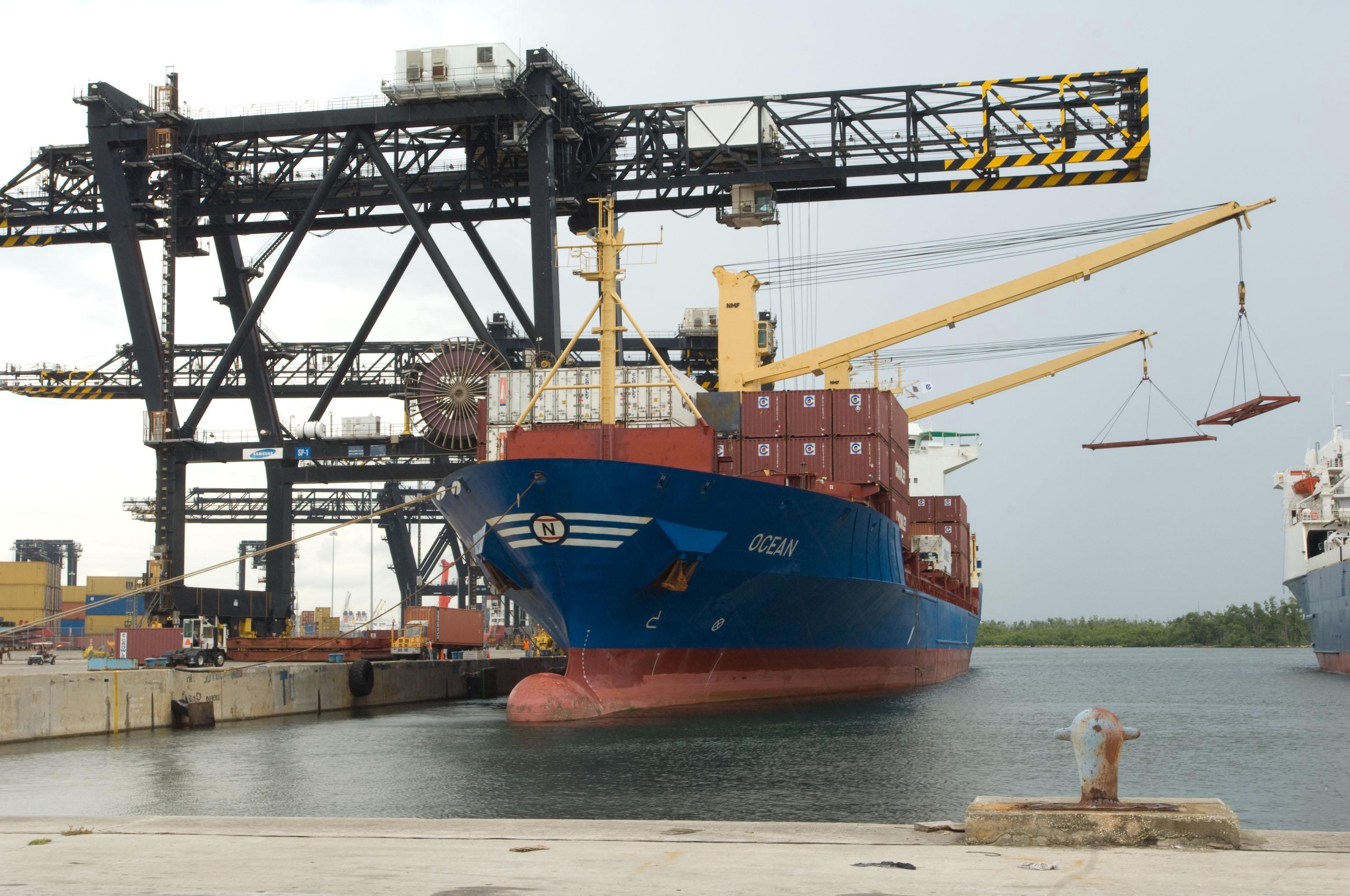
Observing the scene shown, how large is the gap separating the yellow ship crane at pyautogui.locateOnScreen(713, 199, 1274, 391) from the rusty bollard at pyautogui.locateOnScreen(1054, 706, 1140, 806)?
2608 cm

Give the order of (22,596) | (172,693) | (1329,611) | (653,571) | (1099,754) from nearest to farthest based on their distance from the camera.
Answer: (1099,754)
(653,571)
(172,693)
(1329,611)
(22,596)

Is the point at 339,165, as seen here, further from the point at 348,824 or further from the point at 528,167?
the point at 348,824

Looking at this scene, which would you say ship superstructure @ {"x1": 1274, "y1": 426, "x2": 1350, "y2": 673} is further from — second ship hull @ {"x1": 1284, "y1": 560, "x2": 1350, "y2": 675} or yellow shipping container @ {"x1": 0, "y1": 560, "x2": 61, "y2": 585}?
yellow shipping container @ {"x1": 0, "y1": 560, "x2": 61, "y2": 585}

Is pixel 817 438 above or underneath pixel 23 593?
above

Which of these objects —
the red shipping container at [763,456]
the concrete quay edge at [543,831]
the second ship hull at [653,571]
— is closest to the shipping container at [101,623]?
the second ship hull at [653,571]

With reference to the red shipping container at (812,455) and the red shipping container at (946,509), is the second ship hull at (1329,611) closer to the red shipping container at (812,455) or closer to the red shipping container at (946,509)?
the red shipping container at (946,509)

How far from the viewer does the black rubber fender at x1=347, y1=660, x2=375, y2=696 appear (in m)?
29.9

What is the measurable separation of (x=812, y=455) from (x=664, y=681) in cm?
787

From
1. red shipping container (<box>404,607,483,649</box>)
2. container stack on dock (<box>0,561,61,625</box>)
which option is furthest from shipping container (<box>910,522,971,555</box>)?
container stack on dock (<box>0,561,61,625</box>)

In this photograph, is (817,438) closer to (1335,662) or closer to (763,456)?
(763,456)

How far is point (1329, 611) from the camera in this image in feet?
149

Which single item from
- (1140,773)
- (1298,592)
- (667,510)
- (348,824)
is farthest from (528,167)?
(1298,592)

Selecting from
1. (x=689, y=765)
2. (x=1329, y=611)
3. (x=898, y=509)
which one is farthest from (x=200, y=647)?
(x=1329, y=611)

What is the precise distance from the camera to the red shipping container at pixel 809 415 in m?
29.4
